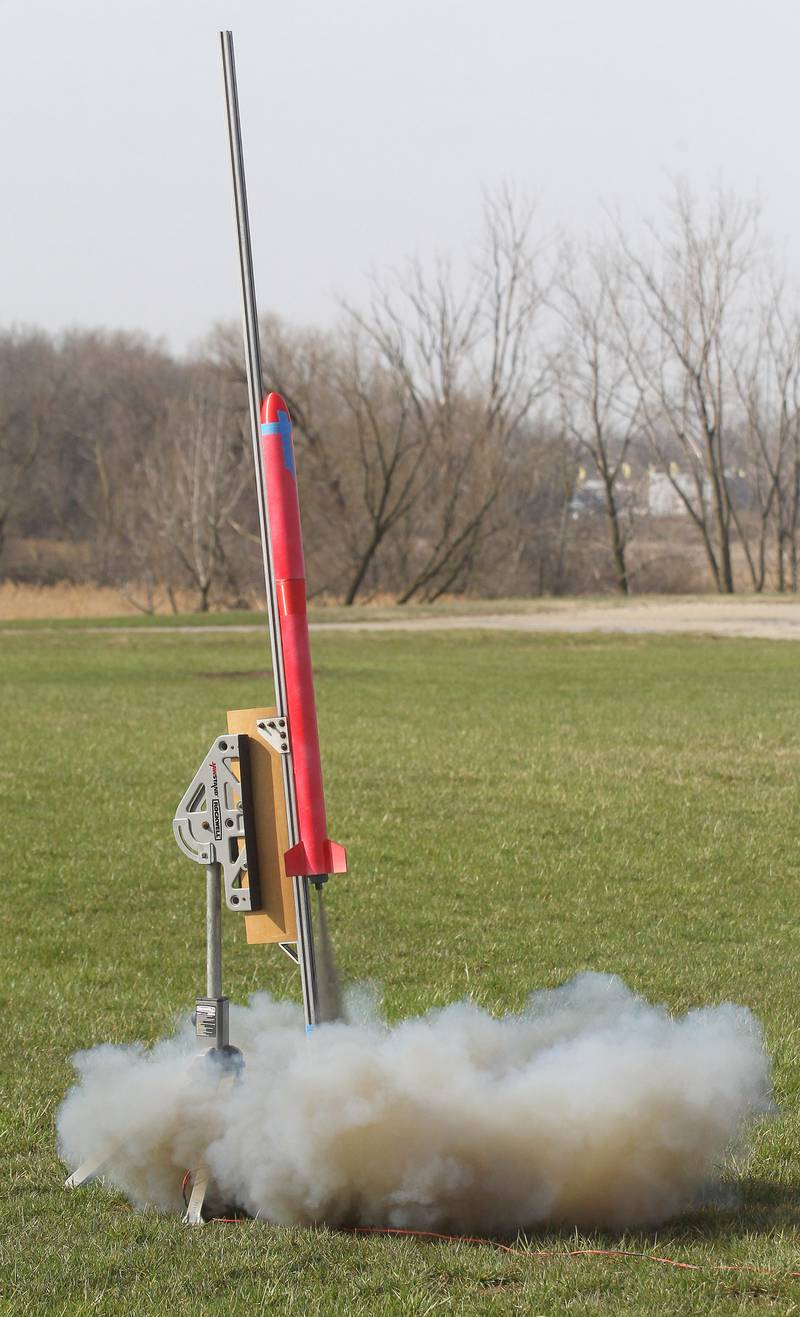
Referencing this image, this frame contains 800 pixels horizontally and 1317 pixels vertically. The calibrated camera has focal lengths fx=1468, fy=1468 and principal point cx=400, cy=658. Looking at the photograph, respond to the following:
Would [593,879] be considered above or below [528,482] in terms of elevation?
below

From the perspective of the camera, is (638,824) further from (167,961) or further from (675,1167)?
(675,1167)

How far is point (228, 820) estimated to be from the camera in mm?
3865

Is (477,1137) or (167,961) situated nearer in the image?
(477,1137)

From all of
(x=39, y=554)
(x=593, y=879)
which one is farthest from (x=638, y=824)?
(x=39, y=554)

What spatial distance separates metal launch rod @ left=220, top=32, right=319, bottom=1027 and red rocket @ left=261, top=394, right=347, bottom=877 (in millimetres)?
20

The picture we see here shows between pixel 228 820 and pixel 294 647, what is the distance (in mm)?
488

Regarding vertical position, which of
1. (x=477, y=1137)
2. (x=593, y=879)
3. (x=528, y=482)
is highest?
(x=528, y=482)

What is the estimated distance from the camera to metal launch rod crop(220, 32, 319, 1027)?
386 centimetres

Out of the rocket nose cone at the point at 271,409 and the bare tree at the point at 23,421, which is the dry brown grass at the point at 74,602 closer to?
the bare tree at the point at 23,421

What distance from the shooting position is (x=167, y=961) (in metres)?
7.25

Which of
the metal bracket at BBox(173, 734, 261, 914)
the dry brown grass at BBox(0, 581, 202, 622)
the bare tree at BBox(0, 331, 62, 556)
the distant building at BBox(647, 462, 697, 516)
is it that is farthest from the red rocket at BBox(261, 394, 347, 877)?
the bare tree at BBox(0, 331, 62, 556)

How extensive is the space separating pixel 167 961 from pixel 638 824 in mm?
4231

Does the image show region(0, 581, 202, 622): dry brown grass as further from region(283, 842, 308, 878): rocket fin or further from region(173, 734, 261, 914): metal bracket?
region(283, 842, 308, 878): rocket fin

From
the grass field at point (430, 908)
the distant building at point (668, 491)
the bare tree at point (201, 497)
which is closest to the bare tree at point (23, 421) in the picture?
the bare tree at point (201, 497)
